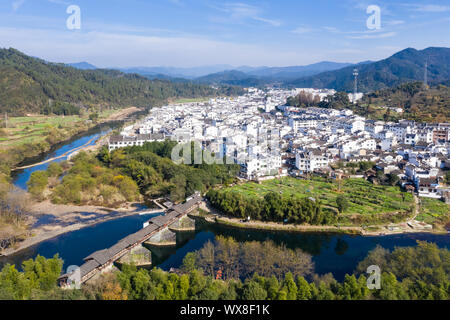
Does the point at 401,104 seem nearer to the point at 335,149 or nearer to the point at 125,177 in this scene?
the point at 335,149

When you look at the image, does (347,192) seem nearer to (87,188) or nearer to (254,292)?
(254,292)

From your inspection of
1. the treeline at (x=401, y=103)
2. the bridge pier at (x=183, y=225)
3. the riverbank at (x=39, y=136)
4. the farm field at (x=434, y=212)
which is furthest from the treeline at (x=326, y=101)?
the bridge pier at (x=183, y=225)

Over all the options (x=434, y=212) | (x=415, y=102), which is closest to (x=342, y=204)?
(x=434, y=212)

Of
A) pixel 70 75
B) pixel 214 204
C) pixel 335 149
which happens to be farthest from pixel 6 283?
pixel 70 75

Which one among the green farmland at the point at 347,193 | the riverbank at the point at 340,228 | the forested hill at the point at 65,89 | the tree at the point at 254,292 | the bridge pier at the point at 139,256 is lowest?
the bridge pier at the point at 139,256

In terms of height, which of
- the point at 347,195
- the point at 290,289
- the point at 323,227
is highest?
the point at 347,195

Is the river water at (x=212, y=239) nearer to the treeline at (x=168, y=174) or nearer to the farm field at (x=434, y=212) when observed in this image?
the farm field at (x=434, y=212)
